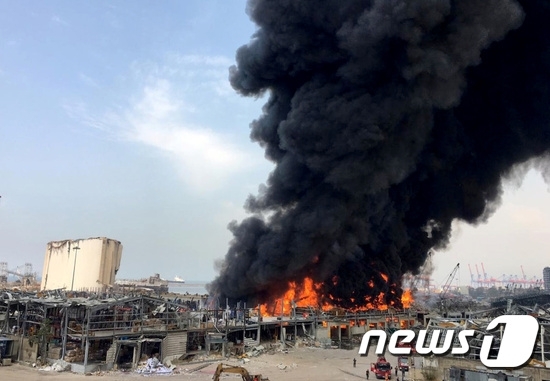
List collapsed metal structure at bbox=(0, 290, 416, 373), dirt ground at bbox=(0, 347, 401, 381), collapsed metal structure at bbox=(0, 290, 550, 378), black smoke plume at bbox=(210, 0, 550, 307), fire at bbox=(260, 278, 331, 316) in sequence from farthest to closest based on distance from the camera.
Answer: fire at bbox=(260, 278, 331, 316) < black smoke plume at bbox=(210, 0, 550, 307) < collapsed metal structure at bbox=(0, 290, 416, 373) < collapsed metal structure at bbox=(0, 290, 550, 378) < dirt ground at bbox=(0, 347, 401, 381)

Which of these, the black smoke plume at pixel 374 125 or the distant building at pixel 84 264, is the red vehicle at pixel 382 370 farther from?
the distant building at pixel 84 264

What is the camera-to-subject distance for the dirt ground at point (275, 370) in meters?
32.8

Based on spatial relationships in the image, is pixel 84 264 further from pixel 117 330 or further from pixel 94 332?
pixel 94 332

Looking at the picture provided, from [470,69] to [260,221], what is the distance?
32.6 meters

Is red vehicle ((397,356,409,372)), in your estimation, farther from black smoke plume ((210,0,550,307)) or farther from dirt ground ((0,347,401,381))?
black smoke plume ((210,0,550,307))

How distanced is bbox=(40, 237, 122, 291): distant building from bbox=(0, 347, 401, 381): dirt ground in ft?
172

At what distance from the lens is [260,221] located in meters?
61.9

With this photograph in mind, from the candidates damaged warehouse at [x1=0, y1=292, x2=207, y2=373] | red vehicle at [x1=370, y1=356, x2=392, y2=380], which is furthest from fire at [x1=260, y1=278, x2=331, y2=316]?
red vehicle at [x1=370, y1=356, x2=392, y2=380]

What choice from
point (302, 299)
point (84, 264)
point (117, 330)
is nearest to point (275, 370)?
point (117, 330)

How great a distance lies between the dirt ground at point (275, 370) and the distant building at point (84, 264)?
5236 cm

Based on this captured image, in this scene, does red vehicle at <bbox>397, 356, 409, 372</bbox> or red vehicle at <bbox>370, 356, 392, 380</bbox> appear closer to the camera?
red vehicle at <bbox>397, 356, 409, 372</bbox>

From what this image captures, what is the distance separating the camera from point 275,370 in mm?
36625

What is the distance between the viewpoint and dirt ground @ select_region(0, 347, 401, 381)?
32781 millimetres

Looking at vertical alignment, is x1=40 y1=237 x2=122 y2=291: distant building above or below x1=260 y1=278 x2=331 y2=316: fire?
above
